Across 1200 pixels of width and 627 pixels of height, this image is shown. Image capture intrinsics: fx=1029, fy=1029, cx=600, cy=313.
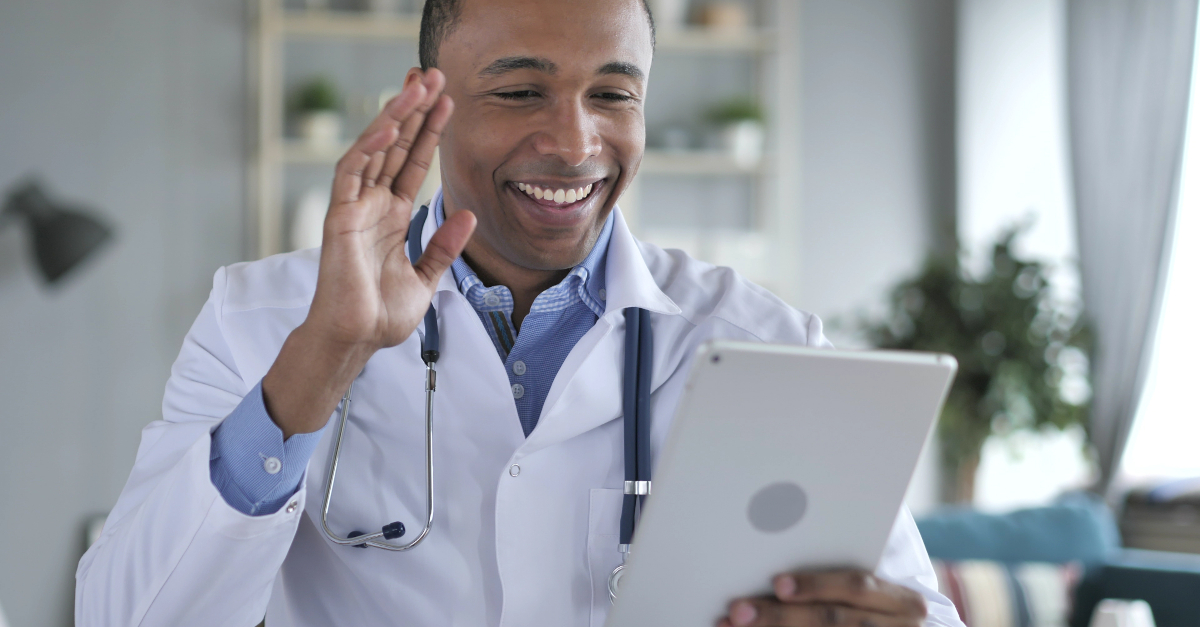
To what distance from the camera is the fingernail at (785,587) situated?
2.97ft

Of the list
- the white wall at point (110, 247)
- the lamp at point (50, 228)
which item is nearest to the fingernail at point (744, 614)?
the lamp at point (50, 228)

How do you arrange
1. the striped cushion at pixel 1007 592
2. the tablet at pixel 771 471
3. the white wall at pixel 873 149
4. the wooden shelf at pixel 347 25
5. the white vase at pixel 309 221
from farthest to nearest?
1. the white wall at pixel 873 149
2. the wooden shelf at pixel 347 25
3. the white vase at pixel 309 221
4. the striped cushion at pixel 1007 592
5. the tablet at pixel 771 471

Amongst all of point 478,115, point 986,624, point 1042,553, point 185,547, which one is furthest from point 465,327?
point 1042,553

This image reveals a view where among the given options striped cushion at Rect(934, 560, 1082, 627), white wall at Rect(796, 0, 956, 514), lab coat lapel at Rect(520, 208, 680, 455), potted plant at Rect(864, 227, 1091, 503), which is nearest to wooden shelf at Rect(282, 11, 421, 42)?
white wall at Rect(796, 0, 956, 514)

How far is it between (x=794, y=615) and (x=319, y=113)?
10.3 feet

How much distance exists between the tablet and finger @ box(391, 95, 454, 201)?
367 mm

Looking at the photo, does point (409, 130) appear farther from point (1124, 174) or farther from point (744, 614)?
point (1124, 174)

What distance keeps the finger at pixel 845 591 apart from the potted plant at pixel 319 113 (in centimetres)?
308

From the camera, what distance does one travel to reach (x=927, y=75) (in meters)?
4.58

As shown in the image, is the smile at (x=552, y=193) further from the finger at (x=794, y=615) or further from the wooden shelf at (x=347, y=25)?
the wooden shelf at (x=347, y=25)

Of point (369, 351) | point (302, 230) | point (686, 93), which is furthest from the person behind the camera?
point (686, 93)

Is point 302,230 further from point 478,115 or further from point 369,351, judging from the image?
point 369,351

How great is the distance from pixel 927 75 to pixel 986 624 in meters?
2.80

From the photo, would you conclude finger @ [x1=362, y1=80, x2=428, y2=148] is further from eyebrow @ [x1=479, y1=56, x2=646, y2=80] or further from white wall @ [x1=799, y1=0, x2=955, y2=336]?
white wall @ [x1=799, y1=0, x2=955, y2=336]
